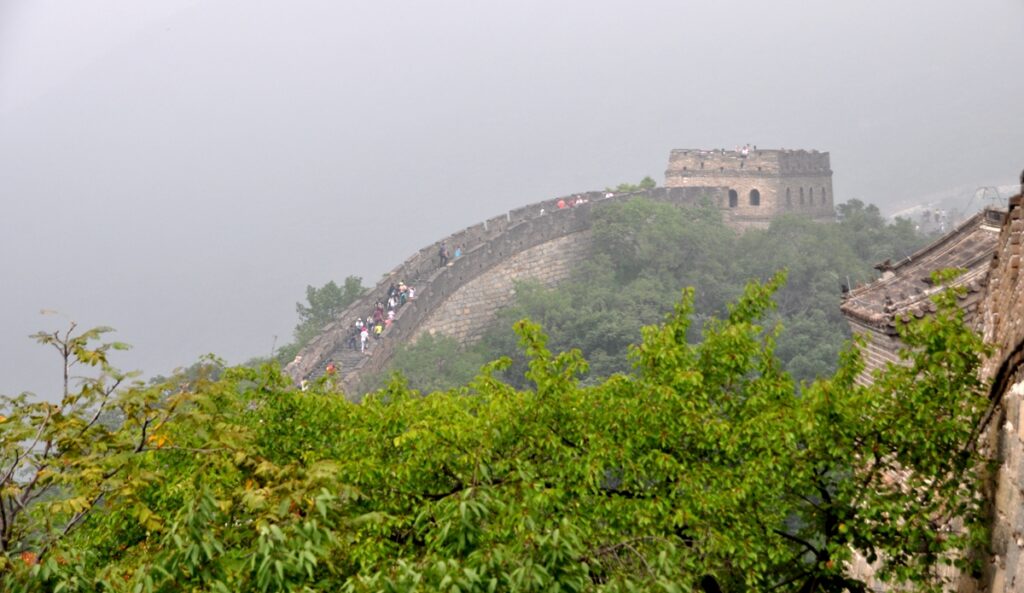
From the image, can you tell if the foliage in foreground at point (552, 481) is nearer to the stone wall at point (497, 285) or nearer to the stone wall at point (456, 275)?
the stone wall at point (456, 275)

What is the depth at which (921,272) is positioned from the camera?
14539 mm

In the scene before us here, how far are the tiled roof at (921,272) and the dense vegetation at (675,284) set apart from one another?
12652mm

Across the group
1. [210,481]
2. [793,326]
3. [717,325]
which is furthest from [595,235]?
[210,481]

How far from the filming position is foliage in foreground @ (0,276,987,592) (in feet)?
22.6

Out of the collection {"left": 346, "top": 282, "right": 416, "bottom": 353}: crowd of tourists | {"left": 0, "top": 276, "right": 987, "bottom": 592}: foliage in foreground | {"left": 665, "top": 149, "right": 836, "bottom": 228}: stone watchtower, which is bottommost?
{"left": 0, "top": 276, "right": 987, "bottom": 592}: foliage in foreground

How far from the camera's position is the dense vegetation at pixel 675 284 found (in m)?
30.3

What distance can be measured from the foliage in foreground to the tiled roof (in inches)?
139

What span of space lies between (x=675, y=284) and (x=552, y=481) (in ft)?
92.4

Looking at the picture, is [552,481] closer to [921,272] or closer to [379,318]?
[921,272]

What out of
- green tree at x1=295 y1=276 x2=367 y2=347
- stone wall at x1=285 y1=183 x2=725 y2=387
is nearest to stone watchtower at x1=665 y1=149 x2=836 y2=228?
stone wall at x1=285 y1=183 x2=725 y2=387

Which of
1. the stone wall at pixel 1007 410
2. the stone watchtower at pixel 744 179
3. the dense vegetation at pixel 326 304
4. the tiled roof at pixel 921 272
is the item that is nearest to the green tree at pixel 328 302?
the dense vegetation at pixel 326 304

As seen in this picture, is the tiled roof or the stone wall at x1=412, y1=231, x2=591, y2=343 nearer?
the tiled roof

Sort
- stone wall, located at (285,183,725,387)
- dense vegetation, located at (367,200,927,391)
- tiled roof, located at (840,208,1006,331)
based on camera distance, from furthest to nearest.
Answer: dense vegetation, located at (367,200,927,391)
stone wall, located at (285,183,725,387)
tiled roof, located at (840,208,1006,331)

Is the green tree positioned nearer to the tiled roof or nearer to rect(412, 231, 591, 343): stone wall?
rect(412, 231, 591, 343): stone wall
